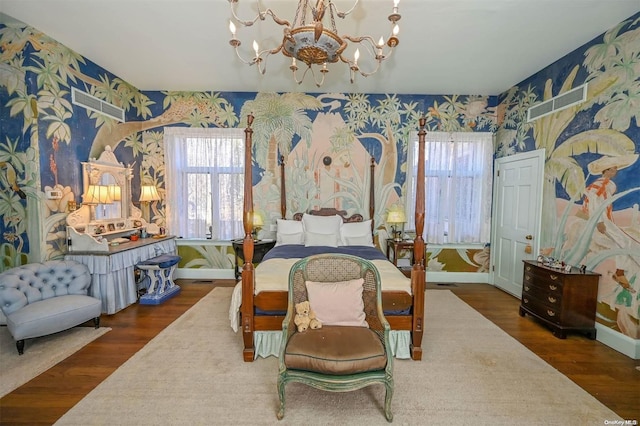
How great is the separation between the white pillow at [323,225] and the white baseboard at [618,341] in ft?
9.96

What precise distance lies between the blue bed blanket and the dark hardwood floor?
1418 millimetres

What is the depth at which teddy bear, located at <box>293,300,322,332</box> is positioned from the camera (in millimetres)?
2072

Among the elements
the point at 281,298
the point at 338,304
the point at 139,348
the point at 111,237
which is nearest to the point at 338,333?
the point at 338,304

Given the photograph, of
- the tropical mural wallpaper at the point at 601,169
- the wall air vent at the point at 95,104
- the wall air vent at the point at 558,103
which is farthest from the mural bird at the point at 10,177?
the wall air vent at the point at 558,103

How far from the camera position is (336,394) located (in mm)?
2043

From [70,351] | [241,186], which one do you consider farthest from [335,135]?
[70,351]

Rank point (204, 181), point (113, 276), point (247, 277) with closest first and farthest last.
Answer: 1. point (247, 277)
2. point (113, 276)
3. point (204, 181)

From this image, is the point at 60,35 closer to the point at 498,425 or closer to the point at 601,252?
the point at 498,425

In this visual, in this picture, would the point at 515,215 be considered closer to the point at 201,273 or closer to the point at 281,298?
the point at 281,298

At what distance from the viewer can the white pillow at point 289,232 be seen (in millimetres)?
4219

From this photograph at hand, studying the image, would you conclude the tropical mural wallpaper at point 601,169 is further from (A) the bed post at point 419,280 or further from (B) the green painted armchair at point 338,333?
(B) the green painted armchair at point 338,333

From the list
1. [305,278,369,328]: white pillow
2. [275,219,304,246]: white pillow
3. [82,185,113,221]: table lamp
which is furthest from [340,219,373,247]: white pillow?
[82,185,113,221]: table lamp

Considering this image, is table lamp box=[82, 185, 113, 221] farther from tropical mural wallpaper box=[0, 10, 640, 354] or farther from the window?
the window

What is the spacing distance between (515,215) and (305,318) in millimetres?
3844
